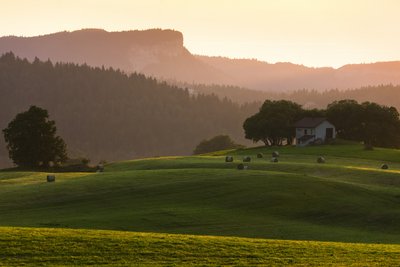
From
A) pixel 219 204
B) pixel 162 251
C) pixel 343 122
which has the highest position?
pixel 343 122

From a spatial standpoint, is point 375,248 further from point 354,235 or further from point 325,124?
point 325,124

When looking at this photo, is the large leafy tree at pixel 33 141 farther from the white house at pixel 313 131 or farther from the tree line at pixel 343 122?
the white house at pixel 313 131

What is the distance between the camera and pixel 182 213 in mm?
49219

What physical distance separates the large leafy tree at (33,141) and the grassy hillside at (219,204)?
4198 centimetres

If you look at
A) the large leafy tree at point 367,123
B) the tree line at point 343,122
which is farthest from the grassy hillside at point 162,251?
the large leafy tree at point 367,123

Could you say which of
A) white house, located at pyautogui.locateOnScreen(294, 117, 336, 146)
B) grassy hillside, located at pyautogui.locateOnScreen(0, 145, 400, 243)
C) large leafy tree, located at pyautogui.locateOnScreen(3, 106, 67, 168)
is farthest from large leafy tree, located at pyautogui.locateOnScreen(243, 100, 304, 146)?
grassy hillside, located at pyautogui.locateOnScreen(0, 145, 400, 243)

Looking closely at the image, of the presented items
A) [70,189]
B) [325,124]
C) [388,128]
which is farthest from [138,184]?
[388,128]

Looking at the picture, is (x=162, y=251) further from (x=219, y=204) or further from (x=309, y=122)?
(x=309, y=122)

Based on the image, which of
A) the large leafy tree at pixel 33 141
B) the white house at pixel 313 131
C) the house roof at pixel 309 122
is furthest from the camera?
Result: the house roof at pixel 309 122

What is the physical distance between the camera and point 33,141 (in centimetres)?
11738

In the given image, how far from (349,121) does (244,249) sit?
119m

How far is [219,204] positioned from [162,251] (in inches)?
908

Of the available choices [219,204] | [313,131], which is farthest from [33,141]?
[219,204]

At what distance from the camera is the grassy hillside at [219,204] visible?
45.2m
